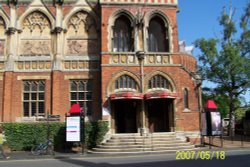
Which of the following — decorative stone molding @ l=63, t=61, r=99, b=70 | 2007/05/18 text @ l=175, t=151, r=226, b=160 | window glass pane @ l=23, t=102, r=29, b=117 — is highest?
decorative stone molding @ l=63, t=61, r=99, b=70

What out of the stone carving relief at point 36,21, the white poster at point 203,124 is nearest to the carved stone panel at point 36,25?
the stone carving relief at point 36,21

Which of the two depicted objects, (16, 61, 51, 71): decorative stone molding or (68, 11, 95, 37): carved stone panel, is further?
(68, 11, 95, 37): carved stone panel

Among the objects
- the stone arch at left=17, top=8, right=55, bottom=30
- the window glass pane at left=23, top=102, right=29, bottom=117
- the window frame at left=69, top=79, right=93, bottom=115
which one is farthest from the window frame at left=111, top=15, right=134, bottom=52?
the window glass pane at left=23, top=102, right=29, bottom=117

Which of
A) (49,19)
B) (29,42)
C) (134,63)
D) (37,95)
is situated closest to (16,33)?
(29,42)

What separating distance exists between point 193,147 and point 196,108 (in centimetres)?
416

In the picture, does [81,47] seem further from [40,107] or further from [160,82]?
[160,82]

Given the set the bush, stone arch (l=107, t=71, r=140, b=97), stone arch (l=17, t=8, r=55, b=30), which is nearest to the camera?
the bush

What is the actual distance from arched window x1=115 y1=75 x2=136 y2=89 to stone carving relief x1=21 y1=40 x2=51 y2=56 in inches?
237

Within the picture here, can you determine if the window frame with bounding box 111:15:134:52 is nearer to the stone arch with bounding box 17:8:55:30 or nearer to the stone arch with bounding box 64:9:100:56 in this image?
the stone arch with bounding box 64:9:100:56

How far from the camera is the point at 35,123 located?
2322cm

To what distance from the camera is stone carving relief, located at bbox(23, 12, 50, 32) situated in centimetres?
2581

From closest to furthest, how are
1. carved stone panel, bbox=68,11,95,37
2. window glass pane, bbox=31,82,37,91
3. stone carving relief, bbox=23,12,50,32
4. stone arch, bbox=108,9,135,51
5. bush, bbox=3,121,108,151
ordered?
bush, bbox=3,121,108,151, stone arch, bbox=108,9,135,51, window glass pane, bbox=31,82,37,91, stone carving relief, bbox=23,12,50,32, carved stone panel, bbox=68,11,95,37

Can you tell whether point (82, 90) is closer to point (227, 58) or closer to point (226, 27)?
point (227, 58)

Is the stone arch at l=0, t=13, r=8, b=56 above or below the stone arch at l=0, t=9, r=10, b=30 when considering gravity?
below
